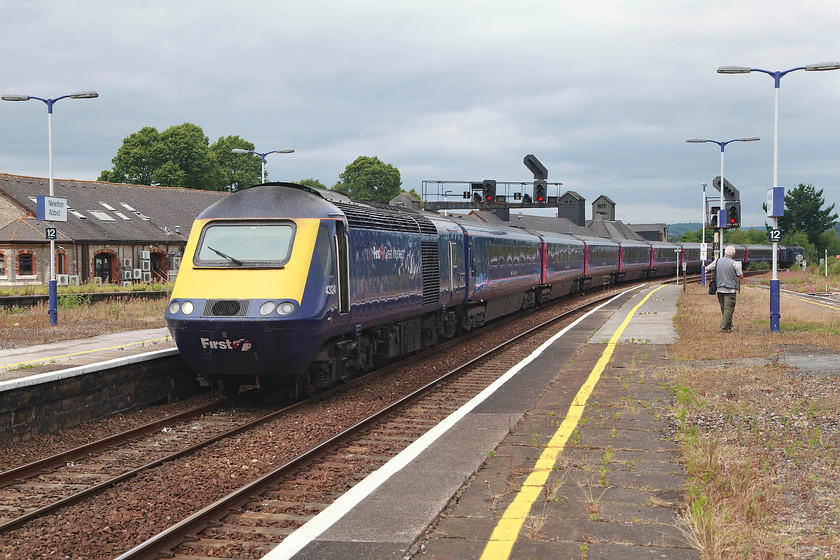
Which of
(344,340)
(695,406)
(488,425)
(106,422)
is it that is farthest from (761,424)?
(106,422)

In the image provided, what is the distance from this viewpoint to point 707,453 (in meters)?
6.98

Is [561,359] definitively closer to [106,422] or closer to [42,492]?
[106,422]

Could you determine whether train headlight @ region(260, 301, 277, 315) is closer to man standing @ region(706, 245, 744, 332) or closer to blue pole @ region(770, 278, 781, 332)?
man standing @ region(706, 245, 744, 332)

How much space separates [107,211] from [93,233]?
4.72m

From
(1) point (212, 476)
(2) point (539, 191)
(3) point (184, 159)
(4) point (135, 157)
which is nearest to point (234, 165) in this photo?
(3) point (184, 159)

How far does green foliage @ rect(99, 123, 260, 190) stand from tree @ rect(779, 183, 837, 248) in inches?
2874

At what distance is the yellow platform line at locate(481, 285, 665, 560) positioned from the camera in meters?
5.11

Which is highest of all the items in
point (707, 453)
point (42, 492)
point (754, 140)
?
point (754, 140)

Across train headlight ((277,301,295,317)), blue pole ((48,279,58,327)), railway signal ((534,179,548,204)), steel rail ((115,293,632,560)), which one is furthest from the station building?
steel rail ((115,293,632,560))

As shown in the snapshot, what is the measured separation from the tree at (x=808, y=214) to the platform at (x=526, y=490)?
10720cm

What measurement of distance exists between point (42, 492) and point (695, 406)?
22.7 feet

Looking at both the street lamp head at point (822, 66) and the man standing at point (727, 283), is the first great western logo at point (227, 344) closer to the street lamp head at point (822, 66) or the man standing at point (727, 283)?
the man standing at point (727, 283)

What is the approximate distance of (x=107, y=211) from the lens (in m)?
47.6

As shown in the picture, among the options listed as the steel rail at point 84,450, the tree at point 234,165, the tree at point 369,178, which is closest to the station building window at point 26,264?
the steel rail at point 84,450
